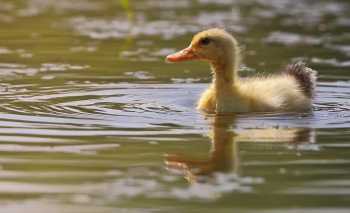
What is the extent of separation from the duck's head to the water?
0.53 m

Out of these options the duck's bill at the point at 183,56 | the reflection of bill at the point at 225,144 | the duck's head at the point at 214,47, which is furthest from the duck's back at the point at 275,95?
the duck's bill at the point at 183,56

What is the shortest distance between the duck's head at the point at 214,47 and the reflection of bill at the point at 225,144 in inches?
34.4

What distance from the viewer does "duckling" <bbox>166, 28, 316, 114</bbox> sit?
344 inches

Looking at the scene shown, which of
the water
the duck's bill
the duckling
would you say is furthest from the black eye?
the water

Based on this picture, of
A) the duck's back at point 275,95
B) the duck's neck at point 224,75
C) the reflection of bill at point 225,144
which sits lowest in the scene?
the reflection of bill at point 225,144

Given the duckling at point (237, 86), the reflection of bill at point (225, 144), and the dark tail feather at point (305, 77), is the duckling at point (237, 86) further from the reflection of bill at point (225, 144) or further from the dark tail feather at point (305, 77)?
the reflection of bill at point (225, 144)

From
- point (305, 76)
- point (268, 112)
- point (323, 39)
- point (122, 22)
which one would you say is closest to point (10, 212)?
point (268, 112)

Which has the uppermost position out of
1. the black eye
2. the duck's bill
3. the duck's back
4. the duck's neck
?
the black eye

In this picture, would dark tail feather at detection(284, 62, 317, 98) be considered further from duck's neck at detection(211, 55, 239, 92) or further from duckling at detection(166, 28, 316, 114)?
duck's neck at detection(211, 55, 239, 92)

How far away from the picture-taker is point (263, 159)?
21.5 ft

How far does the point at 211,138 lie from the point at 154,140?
0.46 meters

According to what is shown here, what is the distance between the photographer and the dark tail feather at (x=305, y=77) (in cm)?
917

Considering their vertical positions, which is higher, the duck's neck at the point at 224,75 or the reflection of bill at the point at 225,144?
the duck's neck at the point at 224,75

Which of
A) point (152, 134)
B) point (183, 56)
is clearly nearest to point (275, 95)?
point (183, 56)
